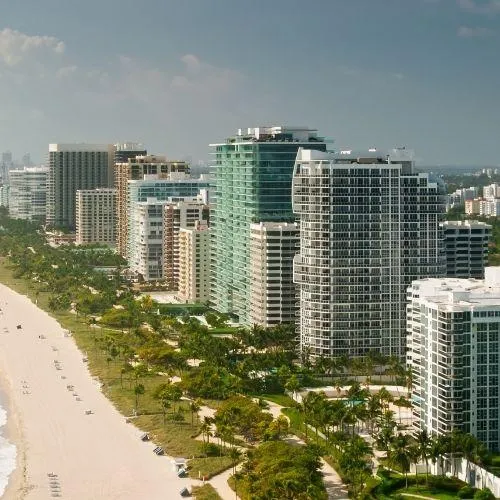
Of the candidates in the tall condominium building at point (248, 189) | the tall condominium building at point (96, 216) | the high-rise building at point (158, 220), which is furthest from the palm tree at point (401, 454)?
the tall condominium building at point (96, 216)

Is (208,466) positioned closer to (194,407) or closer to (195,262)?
(194,407)

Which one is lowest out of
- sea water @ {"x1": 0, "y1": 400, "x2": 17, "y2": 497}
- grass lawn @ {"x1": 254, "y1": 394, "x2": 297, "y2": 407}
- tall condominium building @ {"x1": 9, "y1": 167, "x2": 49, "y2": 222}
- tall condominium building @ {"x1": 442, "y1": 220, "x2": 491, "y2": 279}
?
sea water @ {"x1": 0, "y1": 400, "x2": 17, "y2": 497}

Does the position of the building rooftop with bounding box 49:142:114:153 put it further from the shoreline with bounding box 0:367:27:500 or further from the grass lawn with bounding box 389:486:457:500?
the grass lawn with bounding box 389:486:457:500

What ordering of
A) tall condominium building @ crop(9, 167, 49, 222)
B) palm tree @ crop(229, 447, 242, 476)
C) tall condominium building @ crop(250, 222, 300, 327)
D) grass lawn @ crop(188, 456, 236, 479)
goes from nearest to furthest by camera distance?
palm tree @ crop(229, 447, 242, 476)
grass lawn @ crop(188, 456, 236, 479)
tall condominium building @ crop(250, 222, 300, 327)
tall condominium building @ crop(9, 167, 49, 222)

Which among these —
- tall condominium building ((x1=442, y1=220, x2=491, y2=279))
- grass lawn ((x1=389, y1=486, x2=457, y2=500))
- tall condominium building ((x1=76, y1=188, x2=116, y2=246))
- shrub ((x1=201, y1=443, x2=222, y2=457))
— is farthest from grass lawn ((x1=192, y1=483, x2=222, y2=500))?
tall condominium building ((x1=76, y1=188, x2=116, y2=246))

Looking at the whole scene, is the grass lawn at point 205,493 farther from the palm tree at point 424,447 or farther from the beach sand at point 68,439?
the palm tree at point 424,447

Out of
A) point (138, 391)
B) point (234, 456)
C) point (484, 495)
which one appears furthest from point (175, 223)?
point (484, 495)
